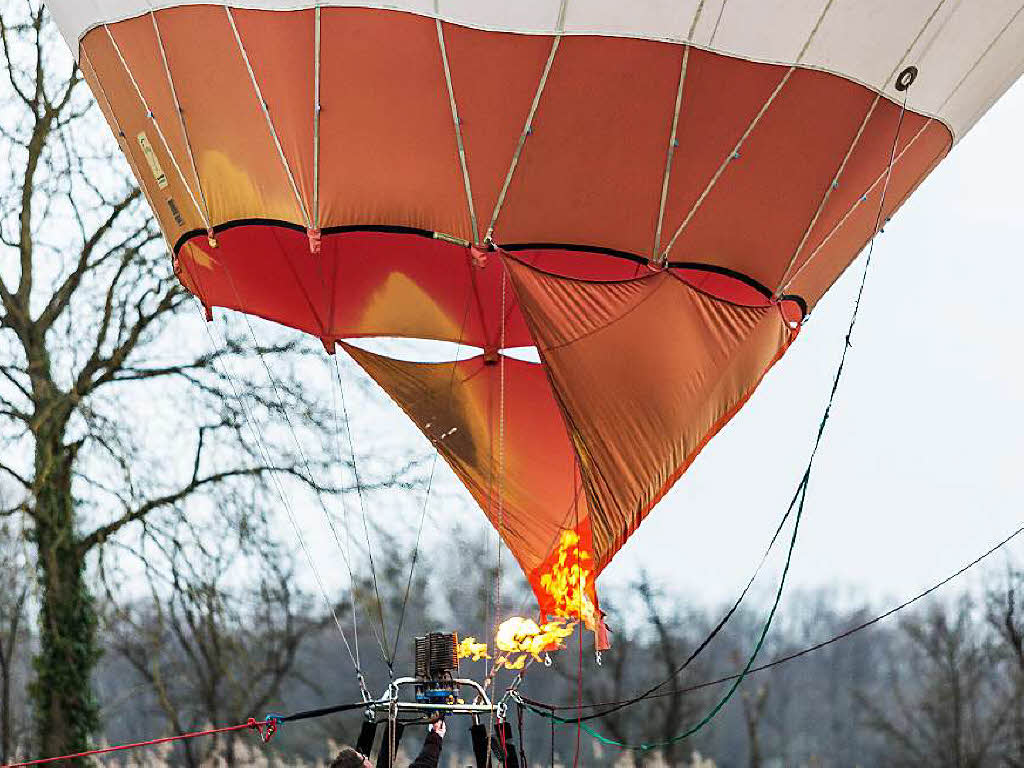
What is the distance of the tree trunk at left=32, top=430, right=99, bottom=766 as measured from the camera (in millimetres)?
9773

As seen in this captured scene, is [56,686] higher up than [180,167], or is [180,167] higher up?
[180,167]

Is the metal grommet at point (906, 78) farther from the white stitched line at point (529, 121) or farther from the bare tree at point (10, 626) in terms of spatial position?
the bare tree at point (10, 626)

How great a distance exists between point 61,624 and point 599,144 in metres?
7.33

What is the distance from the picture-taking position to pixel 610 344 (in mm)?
4789

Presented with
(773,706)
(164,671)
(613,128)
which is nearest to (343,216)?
(613,128)

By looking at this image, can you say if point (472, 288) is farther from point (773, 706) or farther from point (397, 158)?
point (773, 706)

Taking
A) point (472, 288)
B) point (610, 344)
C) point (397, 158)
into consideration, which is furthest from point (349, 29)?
point (472, 288)

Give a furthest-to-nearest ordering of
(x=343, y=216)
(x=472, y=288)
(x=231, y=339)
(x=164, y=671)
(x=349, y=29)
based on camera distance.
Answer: (x=164, y=671)
(x=231, y=339)
(x=472, y=288)
(x=343, y=216)
(x=349, y=29)

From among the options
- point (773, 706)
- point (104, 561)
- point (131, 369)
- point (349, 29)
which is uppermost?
point (131, 369)

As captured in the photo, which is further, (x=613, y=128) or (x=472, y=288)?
(x=472, y=288)

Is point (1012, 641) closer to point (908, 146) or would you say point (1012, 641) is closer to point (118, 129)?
point (908, 146)

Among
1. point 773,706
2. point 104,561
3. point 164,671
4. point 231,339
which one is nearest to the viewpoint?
point 104,561

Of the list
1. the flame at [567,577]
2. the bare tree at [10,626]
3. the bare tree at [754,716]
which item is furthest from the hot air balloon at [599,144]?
the bare tree at [754,716]

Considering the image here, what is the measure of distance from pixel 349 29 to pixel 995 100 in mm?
3072
